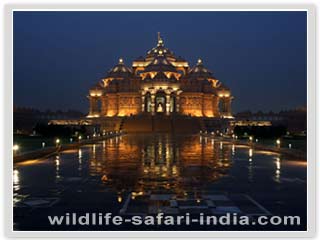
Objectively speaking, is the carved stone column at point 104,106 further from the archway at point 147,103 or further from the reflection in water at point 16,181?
the reflection in water at point 16,181

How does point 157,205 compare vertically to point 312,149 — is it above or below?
below

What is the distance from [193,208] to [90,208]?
75.9 inches

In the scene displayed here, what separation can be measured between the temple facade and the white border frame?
6505cm

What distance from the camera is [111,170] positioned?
15.8 metres

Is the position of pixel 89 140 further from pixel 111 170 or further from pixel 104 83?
pixel 104 83

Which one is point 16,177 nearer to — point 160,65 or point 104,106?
point 160,65

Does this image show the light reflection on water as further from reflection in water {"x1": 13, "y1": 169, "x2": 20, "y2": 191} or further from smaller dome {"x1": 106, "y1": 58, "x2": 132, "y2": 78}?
smaller dome {"x1": 106, "y1": 58, "x2": 132, "y2": 78}

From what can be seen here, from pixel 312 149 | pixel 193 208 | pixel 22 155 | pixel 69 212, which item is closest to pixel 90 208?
pixel 69 212

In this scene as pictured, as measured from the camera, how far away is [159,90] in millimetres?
76438
